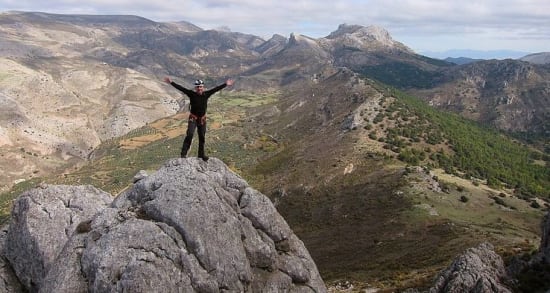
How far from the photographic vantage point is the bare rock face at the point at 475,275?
38.5 meters

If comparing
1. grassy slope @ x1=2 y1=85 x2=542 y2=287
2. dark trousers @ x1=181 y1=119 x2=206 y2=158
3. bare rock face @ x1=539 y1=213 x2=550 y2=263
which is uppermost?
dark trousers @ x1=181 y1=119 x2=206 y2=158

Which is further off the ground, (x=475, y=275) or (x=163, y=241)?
(x=163, y=241)

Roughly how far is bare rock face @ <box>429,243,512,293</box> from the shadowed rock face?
15.6m

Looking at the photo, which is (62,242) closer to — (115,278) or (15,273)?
(15,273)

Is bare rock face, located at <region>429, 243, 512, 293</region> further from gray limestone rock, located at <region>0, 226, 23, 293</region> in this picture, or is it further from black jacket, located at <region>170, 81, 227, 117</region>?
gray limestone rock, located at <region>0, 226, 23, 293</region>

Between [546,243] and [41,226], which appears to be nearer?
[41,226]

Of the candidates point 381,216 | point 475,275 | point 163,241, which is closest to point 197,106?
point 163,241

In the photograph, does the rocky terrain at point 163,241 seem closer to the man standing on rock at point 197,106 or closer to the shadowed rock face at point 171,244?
the shadowed rock face at point 171,244

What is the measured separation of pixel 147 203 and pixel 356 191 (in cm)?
9896

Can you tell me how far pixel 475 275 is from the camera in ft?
132

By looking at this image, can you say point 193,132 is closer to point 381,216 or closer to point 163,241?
point 163,241

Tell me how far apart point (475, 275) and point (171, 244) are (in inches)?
1086

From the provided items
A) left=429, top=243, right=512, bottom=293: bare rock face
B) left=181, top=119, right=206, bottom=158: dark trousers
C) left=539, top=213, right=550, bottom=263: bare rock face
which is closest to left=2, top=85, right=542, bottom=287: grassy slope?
left=429, top=243, right=512, bottom=293: bare rock face

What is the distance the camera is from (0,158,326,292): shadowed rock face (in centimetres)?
2405
